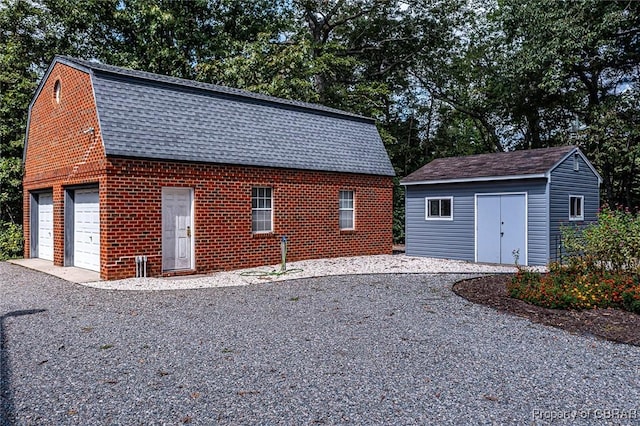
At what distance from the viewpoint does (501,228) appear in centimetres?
1462

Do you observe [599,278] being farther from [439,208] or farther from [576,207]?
[439,208]

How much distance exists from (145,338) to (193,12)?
21.7m

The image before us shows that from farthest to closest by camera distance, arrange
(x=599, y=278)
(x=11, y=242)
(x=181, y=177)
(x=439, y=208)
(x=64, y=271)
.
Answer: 1. (x=11, y=242)
2. (x=439, y=208)
3. (x=64, y=271)
4. (x=181, y=177)
5. (x=599, y=278)

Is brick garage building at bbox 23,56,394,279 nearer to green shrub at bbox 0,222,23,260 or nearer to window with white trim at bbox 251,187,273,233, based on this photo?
window with white trim at bbox 251,187,273,233

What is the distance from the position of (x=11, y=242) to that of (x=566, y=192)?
61.0 feet

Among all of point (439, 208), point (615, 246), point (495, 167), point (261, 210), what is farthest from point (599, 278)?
point (261, 210)

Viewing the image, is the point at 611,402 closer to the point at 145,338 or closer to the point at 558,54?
the point at 145,338

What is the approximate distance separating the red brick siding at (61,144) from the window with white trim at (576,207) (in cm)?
1343

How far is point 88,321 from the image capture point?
23.2ft

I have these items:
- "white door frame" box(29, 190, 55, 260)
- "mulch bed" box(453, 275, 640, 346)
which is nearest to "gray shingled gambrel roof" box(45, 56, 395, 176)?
"white door frame" box(29, 190, 55, 260)

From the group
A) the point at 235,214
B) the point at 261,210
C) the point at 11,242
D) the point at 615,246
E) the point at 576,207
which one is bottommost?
the point at 11,242

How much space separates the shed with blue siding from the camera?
45.7 feet

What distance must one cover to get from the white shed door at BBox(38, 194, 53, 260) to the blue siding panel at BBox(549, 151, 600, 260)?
49.4 ft

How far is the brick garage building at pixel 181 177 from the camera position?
36.8ft
